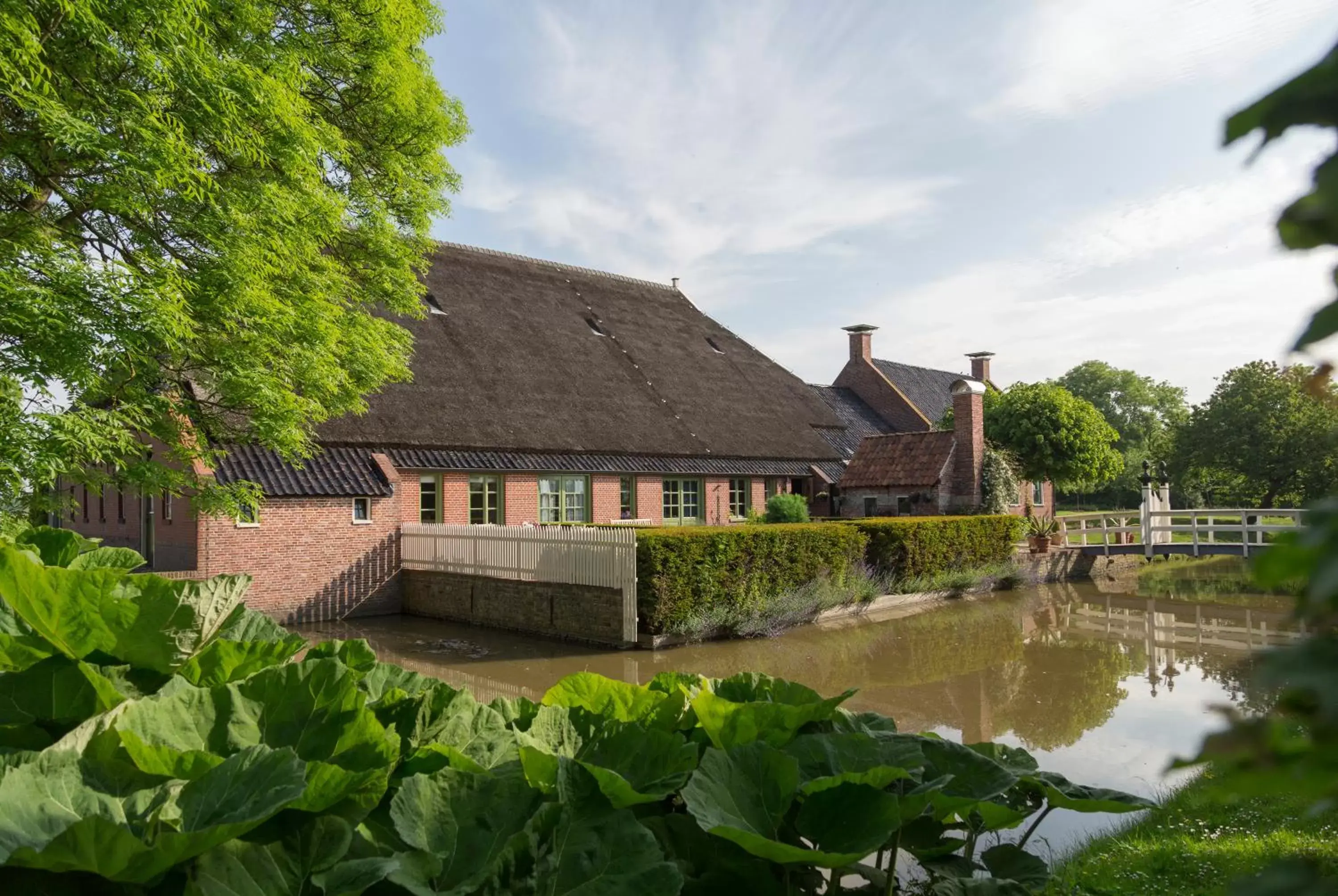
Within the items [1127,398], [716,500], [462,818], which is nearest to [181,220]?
[462,818]

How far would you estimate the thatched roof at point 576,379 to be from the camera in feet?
63.8

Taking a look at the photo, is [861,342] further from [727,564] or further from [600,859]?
[600,859]

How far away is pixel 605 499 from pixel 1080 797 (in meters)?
19.4

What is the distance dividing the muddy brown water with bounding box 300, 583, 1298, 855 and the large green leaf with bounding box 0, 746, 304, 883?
5597 millimetres

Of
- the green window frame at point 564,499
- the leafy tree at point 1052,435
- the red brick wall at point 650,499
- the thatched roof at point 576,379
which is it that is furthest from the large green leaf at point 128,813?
the leafy tree at point 1052,435

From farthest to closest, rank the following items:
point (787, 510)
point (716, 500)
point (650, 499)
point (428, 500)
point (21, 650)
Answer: point (716, 500) → point (650, 499) → point (787, 510) → point (428, 500) → point (21, 650)

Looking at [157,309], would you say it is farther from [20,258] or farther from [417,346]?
[417,346]

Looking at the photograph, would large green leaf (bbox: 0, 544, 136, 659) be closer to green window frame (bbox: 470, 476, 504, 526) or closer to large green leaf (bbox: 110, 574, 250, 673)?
large green leaf (bbox: 110, 574, 250, 673)

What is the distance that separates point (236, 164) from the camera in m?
10.8

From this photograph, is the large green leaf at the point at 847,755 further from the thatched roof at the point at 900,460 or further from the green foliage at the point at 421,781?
the thatched roof at the point at 900,460

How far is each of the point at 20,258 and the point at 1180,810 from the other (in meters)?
10.6

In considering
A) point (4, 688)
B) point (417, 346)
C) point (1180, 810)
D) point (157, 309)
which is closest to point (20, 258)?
point (157, 309)

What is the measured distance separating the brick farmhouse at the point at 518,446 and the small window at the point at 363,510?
0.06ft

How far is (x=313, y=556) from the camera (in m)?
15.8
